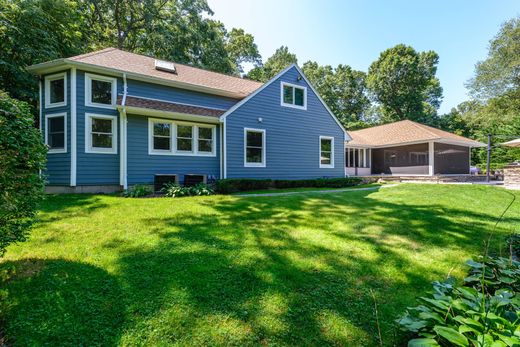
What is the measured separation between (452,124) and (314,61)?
66.7ft

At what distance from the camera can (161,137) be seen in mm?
11148

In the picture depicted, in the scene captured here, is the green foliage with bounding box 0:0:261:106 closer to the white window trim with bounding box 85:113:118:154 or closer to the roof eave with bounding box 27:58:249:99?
the roof eave with bounding box 27:58:249:99

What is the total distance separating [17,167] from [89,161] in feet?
25.9

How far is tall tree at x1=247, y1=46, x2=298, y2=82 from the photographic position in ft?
117

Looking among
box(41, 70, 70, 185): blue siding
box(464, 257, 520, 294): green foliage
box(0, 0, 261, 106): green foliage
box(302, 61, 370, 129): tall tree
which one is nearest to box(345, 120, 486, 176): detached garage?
box(0, 0, 261, 106): green foliage

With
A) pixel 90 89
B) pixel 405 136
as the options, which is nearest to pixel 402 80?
pixel 405 136

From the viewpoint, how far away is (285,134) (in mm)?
14148

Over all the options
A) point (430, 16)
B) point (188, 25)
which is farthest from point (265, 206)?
point (188, 25)

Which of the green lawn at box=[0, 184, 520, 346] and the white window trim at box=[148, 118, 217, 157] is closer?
the green lawn at box=[0, 184, 520, 346]

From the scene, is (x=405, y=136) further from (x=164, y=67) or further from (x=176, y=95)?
(x=164, y=67)

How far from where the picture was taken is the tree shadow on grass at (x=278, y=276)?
2469 mm

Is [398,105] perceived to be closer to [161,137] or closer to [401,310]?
[161,137]

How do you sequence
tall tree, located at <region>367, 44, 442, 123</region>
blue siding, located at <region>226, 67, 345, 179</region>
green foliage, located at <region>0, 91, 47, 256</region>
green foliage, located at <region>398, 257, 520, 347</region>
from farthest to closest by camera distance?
tall tree, located at <region>367, 44, 442, 123</region> < blue siding, located at <region>226, 67, 345, 179</region> < green foliage, located at <region>0, 91, 47, 256</region> < green foliage, located at <region>398, 257, 520, 347</region>

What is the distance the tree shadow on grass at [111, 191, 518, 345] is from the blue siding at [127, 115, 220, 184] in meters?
5.72
